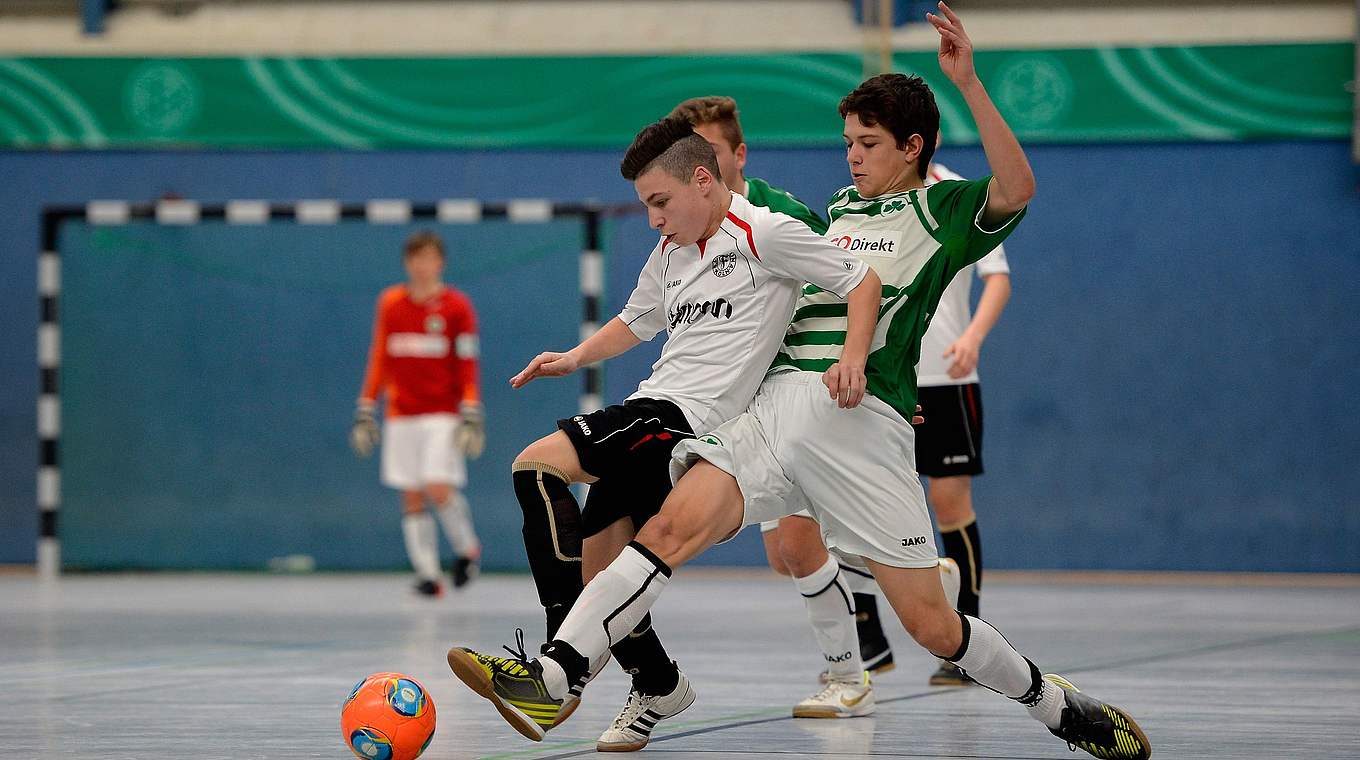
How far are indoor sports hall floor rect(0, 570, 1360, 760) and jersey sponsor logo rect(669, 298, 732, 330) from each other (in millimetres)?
1065

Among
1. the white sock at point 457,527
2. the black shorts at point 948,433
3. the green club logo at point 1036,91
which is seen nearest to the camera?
the black shorts at point 948,433

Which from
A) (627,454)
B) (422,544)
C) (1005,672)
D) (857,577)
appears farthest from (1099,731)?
(422,544)

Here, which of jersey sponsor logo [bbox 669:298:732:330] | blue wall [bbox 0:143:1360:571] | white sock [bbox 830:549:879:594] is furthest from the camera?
blue wall [bbox 0:143:1360:571]

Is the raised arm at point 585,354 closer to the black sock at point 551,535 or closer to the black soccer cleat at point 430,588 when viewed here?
the black sock at point 551,535

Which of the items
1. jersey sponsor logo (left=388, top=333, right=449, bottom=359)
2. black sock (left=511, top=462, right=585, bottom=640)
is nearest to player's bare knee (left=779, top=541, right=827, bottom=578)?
black sock (left=511, top=462, right=585, bottom=640)

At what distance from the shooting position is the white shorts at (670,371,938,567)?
3.85 meters

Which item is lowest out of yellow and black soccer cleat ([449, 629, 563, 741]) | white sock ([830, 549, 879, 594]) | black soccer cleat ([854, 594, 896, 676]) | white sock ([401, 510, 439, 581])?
white sock ([401, 510, 439, 581])

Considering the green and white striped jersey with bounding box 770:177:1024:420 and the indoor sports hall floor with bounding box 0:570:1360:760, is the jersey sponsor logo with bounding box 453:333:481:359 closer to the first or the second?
the indoor sports hall floor with bounding box 0:570:1360:760

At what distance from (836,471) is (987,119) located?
2.92ft

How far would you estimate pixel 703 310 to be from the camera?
4.14m

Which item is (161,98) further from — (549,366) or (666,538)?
(666,538)

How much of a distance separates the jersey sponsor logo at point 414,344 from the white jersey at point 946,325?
4.66 metres

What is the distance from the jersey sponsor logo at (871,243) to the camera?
4.15 meters

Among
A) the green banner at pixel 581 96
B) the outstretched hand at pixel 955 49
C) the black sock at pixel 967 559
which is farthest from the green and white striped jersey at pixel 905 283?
the green banner at pixel 581 96
